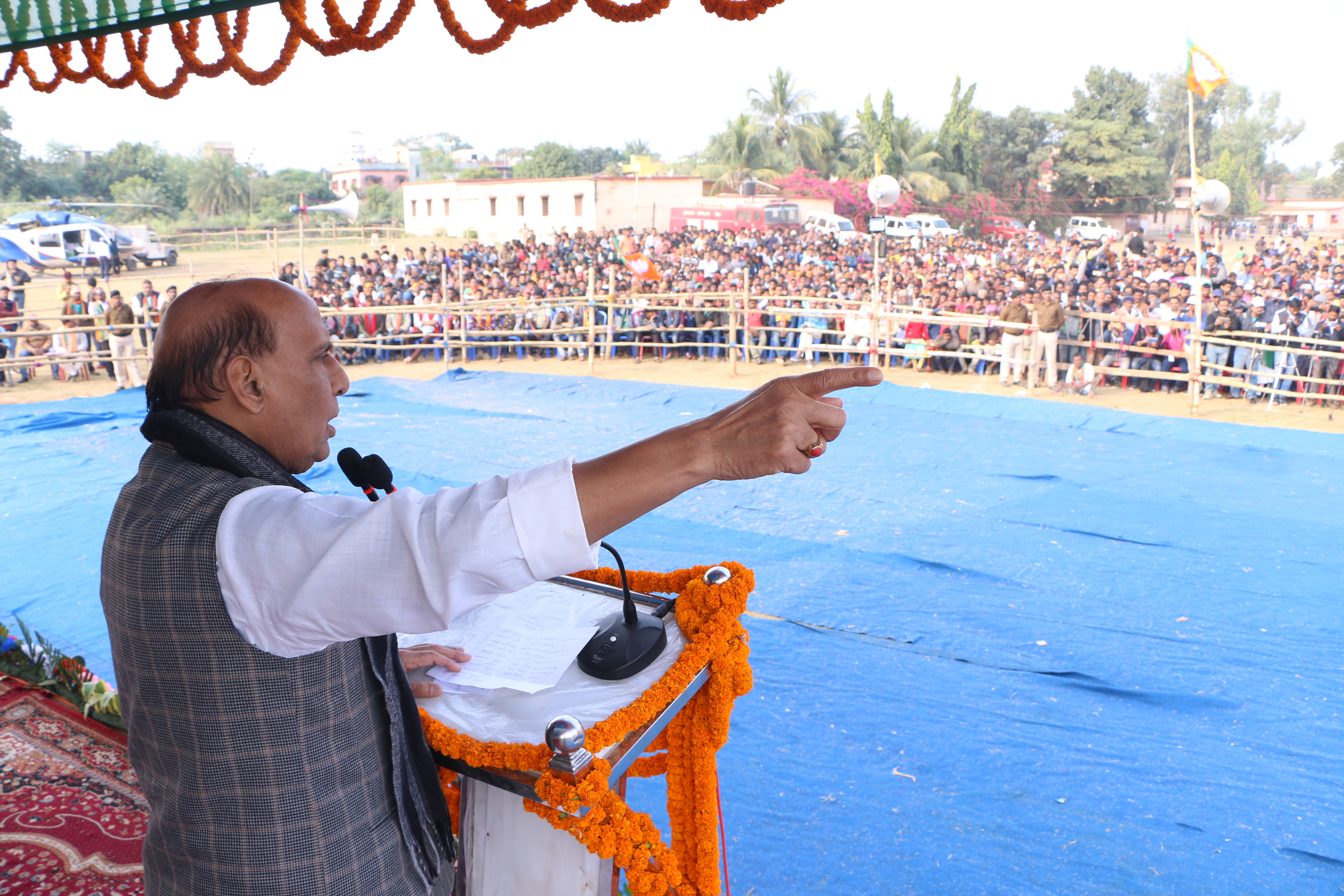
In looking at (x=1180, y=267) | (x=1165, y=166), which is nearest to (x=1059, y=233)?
(x=1165, y=166)

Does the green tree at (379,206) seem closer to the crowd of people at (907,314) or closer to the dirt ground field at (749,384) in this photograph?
the crowd of people at (907,314)

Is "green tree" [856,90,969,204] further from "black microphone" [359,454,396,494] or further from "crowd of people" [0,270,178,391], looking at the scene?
"black microphone" [359,454,396,494]

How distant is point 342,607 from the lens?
2.75 feet

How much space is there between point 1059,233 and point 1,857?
105 ft

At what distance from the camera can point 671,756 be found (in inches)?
61.8

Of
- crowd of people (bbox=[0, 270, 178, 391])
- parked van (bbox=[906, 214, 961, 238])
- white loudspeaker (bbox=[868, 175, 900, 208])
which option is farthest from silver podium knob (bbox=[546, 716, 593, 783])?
parked van (bbox=[906, 214, 961, 238])

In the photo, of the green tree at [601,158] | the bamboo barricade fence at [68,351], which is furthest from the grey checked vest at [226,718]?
the green tree at [601,158]

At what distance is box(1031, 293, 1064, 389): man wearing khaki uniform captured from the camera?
9438 mm

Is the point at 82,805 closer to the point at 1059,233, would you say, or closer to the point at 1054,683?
the point at 1054,683

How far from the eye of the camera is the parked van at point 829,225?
25.2m

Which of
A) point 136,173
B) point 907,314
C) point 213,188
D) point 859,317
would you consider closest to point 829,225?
point 907,314

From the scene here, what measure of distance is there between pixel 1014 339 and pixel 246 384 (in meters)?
9.95

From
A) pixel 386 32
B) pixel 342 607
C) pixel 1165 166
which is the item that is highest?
pixel 1165 166

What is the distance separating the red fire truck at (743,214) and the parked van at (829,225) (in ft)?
1.96
